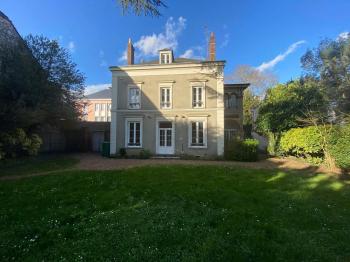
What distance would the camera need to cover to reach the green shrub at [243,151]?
645 inches

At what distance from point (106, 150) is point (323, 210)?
625 inches

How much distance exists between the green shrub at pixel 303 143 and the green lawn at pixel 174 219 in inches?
178

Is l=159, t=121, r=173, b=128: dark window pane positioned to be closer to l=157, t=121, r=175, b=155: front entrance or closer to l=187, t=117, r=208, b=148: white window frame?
l=157, t=121, r=175, b=155: front entrance

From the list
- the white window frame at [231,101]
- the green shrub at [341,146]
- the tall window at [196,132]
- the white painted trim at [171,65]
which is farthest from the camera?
the white window frame at [231,101]

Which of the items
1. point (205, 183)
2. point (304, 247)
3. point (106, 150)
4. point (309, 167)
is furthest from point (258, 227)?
point (106, 150)

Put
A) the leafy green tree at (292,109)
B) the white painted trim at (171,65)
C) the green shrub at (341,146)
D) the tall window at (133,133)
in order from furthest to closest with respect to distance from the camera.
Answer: the tall window at (133,133)
the white painted trim at (171,65)
the leafy green tree at (292,109)
the green shrub at (341,146)

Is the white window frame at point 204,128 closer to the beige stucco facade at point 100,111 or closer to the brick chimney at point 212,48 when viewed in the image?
the brick chimney at point 212,48

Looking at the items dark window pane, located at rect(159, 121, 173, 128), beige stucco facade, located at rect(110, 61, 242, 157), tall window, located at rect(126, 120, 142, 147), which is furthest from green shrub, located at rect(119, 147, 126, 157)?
dark window pane, located at rect(159, 121, 173, 128)

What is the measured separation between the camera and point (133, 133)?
19078 mm

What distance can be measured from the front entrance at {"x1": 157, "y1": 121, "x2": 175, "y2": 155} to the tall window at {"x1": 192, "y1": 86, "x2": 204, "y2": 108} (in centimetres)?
231

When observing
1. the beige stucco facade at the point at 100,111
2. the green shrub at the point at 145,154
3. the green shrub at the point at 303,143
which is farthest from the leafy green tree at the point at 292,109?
the beige stucco facade at the point at 100,111

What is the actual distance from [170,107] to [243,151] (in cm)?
611

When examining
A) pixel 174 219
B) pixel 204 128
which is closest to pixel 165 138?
pixel 204 128

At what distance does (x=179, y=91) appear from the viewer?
18609 mm
